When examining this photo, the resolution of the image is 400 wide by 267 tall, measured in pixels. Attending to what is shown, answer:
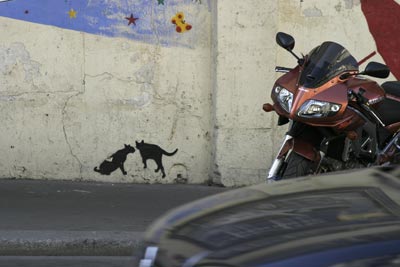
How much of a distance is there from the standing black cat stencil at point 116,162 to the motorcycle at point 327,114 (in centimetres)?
286

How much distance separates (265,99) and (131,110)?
1502mm

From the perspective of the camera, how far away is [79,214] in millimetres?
6160

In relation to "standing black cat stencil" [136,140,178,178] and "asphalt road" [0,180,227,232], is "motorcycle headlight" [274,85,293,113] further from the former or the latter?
"standing black cat stencil" [136,140,178,178]

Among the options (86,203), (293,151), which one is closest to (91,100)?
(86,203)

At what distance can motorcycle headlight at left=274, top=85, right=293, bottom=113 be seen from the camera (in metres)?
4.69

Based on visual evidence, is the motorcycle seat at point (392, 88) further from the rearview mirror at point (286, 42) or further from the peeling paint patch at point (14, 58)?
the peeling paint patch at point (14, 58)

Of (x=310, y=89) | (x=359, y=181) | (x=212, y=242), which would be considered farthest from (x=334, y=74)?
(x=212, y=242)

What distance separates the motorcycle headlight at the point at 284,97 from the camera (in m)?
4.69

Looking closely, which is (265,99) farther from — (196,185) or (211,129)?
(196,185)

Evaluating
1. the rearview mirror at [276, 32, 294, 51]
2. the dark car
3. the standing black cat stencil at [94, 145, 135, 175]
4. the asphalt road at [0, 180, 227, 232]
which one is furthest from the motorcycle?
the standing black cat stencil at [94, 145, 135, 175]

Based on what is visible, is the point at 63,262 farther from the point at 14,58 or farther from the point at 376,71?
the point at 14,58

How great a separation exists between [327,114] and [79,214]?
274 centimetres

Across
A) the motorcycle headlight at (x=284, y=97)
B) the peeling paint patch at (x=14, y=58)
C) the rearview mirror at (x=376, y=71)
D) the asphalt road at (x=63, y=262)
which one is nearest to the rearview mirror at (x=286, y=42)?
the motorcycle headlight at (x=284, y=97)

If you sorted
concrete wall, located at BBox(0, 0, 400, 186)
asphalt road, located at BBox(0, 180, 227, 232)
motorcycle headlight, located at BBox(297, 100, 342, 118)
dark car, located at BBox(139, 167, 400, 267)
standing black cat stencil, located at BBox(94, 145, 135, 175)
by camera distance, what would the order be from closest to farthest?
dark car, located at BBox(139, 167, 400, 267), motorcycle headlight, located at BBox(297, 100, 342, 118), asphalt road, located at BBox(0, 180, 227, 232), concrete wall, located at BBox(0, 0, 400, 186), standing black cat stencil, located at BBox(94, 145, 135, 175)
